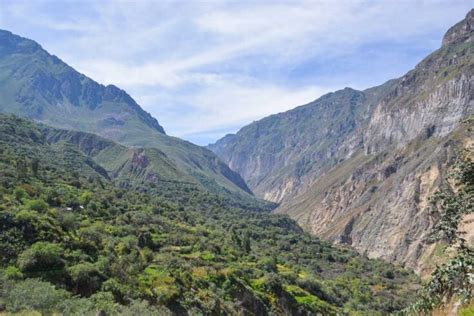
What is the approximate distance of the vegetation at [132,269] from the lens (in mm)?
40625

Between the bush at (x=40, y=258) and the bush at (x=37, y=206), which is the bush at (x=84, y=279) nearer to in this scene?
the bush at (x=40, y=258)

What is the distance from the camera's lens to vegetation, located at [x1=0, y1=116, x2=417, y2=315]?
4062 cm

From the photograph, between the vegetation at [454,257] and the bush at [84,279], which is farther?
the bush at [84,279]

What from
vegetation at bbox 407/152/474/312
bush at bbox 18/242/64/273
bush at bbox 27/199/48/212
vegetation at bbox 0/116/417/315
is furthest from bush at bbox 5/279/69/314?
bush at bbox 27/199/48/212

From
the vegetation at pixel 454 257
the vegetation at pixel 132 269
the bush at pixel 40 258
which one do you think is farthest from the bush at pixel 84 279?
the vegetation at pixel 454 257

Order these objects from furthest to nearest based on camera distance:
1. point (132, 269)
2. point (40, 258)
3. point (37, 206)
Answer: point (37, 206)
point (132, 269)
point (40, 258)

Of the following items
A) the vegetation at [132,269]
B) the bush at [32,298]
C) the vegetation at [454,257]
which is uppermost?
the vegetation at [454,257]

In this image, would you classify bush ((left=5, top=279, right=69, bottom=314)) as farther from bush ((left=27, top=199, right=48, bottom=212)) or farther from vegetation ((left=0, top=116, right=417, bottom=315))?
bush ((left=27, top=199, right=48, bottom=212))

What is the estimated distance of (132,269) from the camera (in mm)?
55062

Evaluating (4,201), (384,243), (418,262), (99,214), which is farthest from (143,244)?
(384,243)

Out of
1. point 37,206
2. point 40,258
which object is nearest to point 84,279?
point 40,258

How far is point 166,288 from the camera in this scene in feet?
169

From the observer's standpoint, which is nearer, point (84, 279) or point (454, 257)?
point (454, 257)

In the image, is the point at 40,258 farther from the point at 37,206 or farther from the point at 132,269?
the point at 37,206
